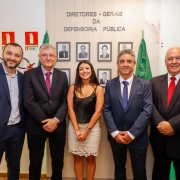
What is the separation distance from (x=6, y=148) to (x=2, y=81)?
0.77 meters

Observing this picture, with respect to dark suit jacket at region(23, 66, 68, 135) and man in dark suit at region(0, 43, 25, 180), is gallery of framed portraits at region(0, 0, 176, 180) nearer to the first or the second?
dark suit jacket at region(23, 66, 68, 135)

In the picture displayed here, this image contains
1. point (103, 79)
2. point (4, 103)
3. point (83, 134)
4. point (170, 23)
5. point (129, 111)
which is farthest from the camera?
point (103, 79)

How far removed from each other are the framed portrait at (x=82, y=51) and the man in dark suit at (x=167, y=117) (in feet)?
3.25

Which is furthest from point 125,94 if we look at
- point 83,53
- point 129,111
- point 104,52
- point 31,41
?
point 31,41

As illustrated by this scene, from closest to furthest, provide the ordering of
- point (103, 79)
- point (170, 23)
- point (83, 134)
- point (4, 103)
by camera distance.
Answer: point (4, 103), point (83, 134), point (170, 23), point (103, 79)

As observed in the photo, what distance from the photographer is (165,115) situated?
2246 mm

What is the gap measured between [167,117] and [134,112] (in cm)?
35

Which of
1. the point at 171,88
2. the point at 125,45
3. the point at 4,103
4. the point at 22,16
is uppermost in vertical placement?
the point at 22,16

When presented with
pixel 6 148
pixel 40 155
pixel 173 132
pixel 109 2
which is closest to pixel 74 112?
pixel 40 155

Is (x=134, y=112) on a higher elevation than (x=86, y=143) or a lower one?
higher

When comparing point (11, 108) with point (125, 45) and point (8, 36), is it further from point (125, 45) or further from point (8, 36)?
point (125, 45)

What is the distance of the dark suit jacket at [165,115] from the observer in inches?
86.2

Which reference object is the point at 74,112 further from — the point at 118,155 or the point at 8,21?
the point at 8,21

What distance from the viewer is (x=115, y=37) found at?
2.83m
